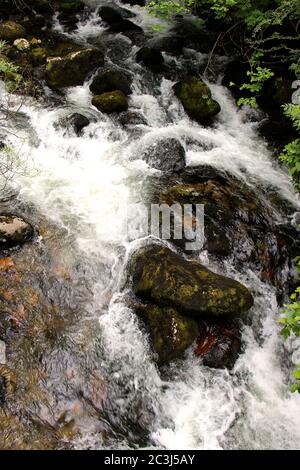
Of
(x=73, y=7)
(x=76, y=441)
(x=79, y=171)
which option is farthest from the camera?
(x=73, y=7)

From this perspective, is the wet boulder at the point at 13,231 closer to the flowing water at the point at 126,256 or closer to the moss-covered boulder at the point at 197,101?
the flowing water at the point at 126,256

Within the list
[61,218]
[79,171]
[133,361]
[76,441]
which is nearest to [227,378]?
[133,361]

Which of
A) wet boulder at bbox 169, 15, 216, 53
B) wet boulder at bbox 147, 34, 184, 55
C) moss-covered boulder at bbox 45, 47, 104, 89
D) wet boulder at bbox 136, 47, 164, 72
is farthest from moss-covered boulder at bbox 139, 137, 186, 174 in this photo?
wet boulder at bbox 169, 15, 216, 53

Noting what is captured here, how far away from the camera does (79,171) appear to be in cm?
738

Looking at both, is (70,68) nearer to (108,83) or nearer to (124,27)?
(108,83)

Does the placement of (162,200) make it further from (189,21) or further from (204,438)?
(189,21)

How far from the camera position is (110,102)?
8.55m

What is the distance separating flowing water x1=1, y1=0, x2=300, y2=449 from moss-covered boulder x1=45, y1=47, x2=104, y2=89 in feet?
0.81

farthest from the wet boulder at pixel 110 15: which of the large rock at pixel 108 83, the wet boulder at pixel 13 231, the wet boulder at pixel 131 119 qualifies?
the wet boulder at pixel 13 231

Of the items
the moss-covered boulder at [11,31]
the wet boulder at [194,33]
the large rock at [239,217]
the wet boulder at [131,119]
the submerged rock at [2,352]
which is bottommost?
the submerged rock at [2,352]

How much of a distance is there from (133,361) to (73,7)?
1202 centimetres

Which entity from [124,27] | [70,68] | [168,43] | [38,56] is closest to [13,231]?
[70,68]

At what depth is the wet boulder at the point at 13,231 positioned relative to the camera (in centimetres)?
562

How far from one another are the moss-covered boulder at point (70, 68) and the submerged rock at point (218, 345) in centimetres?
703
